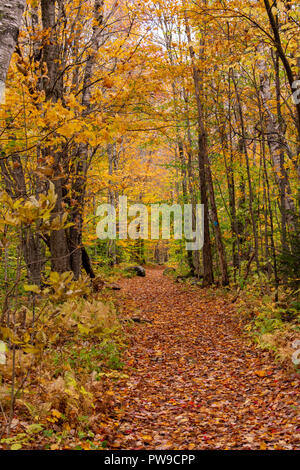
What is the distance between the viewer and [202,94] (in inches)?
490

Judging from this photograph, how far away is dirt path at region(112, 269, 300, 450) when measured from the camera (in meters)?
3.51

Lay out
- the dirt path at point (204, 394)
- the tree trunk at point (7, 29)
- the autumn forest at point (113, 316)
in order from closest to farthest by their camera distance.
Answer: the tree trunk at point (7, 29) < the autumn forest at point (113, 316) < the dirt path at point (204, 394)

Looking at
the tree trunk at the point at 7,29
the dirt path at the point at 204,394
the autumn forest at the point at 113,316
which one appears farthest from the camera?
the dirt path at the point at 204,394

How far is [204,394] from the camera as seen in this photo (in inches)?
187

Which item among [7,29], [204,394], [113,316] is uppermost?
[7,29]

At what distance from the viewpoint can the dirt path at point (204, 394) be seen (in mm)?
3514

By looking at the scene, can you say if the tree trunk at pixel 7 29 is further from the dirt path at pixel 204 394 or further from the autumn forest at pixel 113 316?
the dirt path at pixel 204 394

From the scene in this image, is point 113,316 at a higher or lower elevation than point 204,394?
higher

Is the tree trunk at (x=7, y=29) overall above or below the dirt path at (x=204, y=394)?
above

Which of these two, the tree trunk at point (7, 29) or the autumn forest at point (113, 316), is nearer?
the tree trunk at point (7, 29)

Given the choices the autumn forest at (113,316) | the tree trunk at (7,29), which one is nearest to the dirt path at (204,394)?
the autumn forest at (113,316)

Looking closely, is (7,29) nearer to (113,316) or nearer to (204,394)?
(204,394)

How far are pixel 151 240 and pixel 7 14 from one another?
26.7 m

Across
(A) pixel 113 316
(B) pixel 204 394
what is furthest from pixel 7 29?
(A) pixel 113 316
